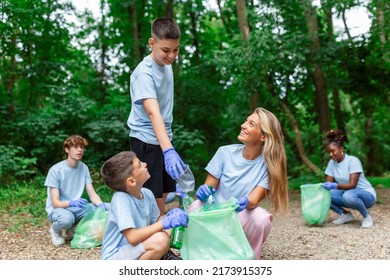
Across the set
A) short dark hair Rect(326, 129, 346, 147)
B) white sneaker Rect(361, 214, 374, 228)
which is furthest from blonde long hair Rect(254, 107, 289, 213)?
white sneaker Rect(361, 214, 374, 228)

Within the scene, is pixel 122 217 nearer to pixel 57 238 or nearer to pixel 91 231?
pixel 91 231

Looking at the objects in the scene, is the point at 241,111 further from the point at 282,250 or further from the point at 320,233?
the point at 282,250

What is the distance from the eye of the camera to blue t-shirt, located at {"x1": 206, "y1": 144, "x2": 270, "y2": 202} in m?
3.39

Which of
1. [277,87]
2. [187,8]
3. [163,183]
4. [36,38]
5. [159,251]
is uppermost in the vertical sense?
[187,8]

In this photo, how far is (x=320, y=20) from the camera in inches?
419

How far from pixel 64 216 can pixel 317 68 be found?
632cm

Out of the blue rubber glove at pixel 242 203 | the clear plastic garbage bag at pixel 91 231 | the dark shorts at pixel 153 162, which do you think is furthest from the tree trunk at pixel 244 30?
the blue rubber glove at pixel 242 203

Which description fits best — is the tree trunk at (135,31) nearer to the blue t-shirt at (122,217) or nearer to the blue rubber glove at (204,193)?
the blue rubber glove at (204,193)

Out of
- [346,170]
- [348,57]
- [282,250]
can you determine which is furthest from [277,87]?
[282,250]

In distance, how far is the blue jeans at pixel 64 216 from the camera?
178 inches

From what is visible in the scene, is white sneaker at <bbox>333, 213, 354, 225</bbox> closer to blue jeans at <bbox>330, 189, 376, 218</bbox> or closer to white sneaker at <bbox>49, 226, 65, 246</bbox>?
blue jeans at <bbox>330, 189, 376, 218</bbox>

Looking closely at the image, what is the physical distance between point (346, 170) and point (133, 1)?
6.71 meters

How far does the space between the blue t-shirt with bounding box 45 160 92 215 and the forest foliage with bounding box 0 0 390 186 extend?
11.6ft

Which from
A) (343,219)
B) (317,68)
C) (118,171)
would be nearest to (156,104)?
(118,171)
